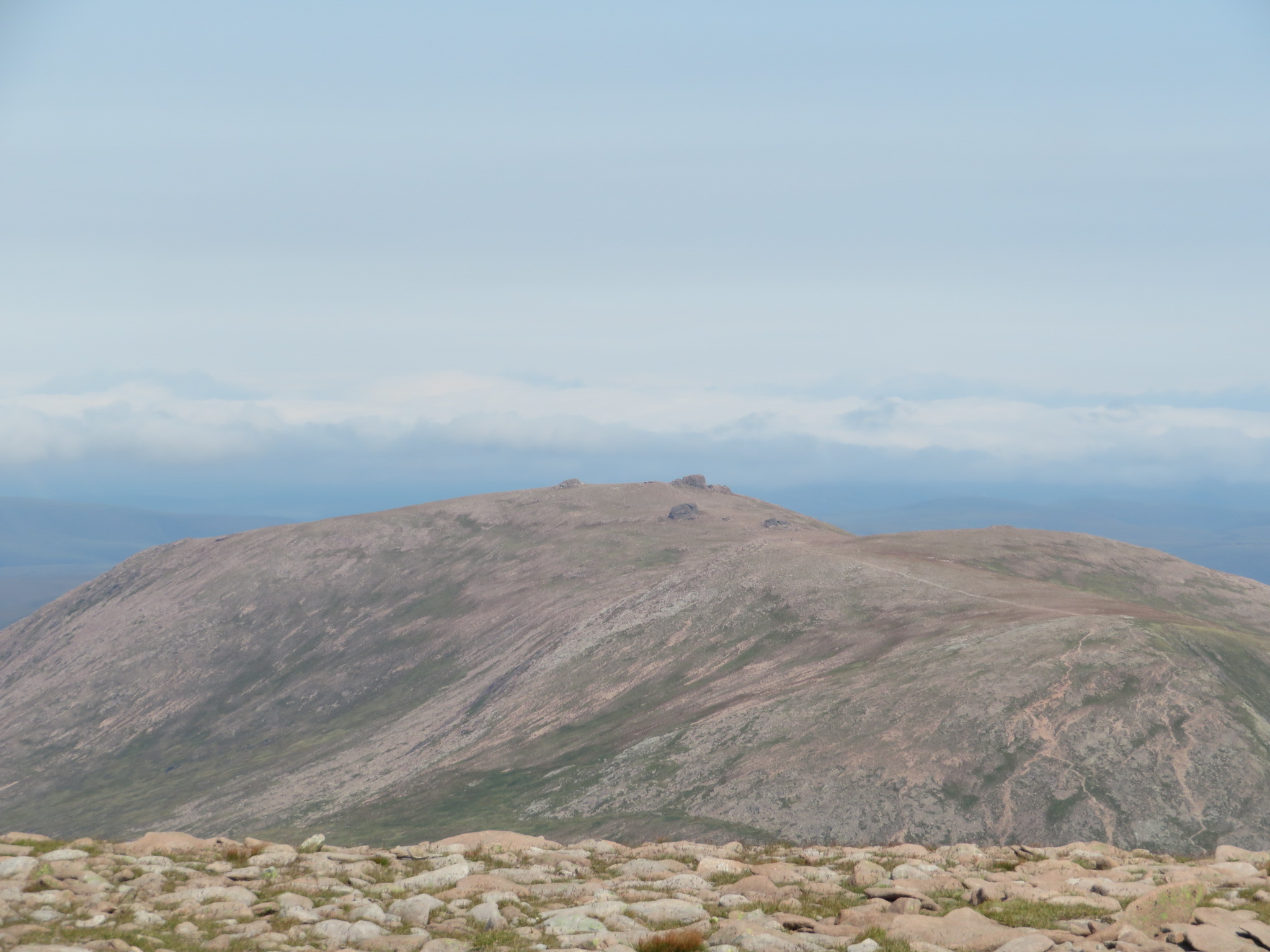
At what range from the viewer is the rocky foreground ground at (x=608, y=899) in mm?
18250

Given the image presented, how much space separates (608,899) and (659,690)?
7503 cm

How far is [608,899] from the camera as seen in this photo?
21875 mm

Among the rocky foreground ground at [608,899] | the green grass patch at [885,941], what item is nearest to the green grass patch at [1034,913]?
the rocky foreground ground at [608,899]

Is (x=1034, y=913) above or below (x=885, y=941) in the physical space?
below

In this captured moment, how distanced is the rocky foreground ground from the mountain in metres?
29.3

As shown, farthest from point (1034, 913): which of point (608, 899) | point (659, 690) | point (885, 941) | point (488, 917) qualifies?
point (659, 690)

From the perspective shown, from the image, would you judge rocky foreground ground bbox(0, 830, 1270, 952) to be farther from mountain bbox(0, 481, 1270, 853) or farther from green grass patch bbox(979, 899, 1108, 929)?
mountain bbox(0, 481, 1270, 853)

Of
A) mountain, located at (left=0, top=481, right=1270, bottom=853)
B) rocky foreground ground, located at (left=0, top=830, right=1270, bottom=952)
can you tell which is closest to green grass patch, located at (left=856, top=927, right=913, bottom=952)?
rocky foreground ground, located at (left=0, top=830, right=1270, bottom=952)

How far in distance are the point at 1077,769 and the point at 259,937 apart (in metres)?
50.5

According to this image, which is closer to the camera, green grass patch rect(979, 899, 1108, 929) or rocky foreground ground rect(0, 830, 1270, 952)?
rocky foreground ground rect(0, 830, 1270, 952)

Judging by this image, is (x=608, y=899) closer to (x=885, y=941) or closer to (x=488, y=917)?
(x=488, y=917)

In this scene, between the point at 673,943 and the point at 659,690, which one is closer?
the point at 673,943

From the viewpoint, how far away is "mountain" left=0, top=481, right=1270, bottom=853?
183 feet

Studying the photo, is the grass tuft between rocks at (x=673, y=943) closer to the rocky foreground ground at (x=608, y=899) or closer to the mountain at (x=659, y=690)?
the rocky foreground ground at (x=608, y=899)
